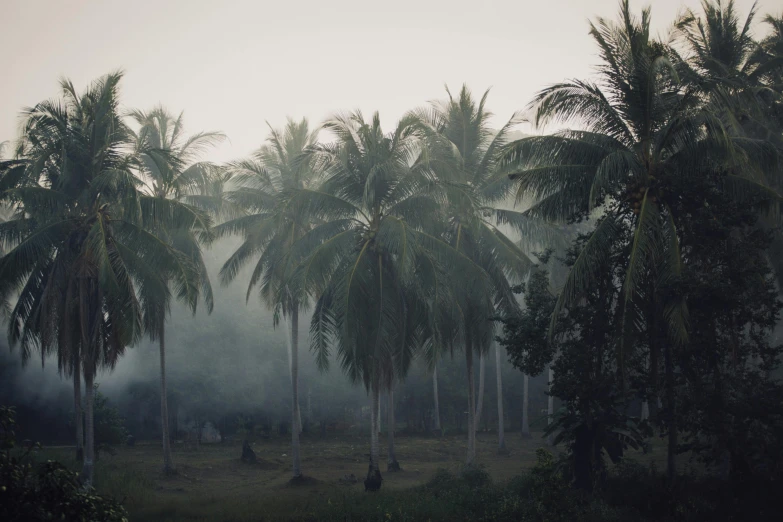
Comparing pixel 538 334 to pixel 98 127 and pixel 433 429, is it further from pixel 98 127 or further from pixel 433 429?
pixel 433 429

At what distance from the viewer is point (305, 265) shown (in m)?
17.3

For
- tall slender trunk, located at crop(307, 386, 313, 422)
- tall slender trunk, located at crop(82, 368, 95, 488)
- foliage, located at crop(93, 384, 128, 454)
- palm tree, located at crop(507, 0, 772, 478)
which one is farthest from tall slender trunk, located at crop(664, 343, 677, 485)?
tall slender trunk, located at crop(307, 386, 313, 422)

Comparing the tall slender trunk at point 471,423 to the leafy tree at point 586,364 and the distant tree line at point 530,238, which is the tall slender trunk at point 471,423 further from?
the leafy tree at point 586,364

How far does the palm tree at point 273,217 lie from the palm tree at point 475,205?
516cm

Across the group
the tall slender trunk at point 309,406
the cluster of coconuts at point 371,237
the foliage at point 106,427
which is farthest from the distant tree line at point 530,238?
the tall slender trunk at point 309,406

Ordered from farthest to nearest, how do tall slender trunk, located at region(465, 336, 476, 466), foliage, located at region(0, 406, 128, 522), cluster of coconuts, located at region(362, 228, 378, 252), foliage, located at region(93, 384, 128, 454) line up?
foliage, located at region(93, 384, 128, 454) < tall slender trunk, located at region(465, 336, 476, 466) < cluster of coconuts, located at region(362, 228, 378, 252) < foliage, located at region(0, 406, 128, 522)

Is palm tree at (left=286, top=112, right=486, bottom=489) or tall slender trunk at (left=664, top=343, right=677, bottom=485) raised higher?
palm tree at (left=286, top=112, right=486, bottom=489)

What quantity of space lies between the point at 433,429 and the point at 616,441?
2007 cm

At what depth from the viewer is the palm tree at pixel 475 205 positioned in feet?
64.1

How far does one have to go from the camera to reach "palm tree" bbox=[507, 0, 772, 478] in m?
12.8

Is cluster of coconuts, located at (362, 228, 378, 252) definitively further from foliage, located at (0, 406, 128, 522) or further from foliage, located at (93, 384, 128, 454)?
foliage, located at (93, 384, 128, 454)

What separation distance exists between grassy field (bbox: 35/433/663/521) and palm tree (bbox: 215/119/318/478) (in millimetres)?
2411

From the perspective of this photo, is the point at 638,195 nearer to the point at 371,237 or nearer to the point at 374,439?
the point at 371,237

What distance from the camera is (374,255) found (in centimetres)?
1828
